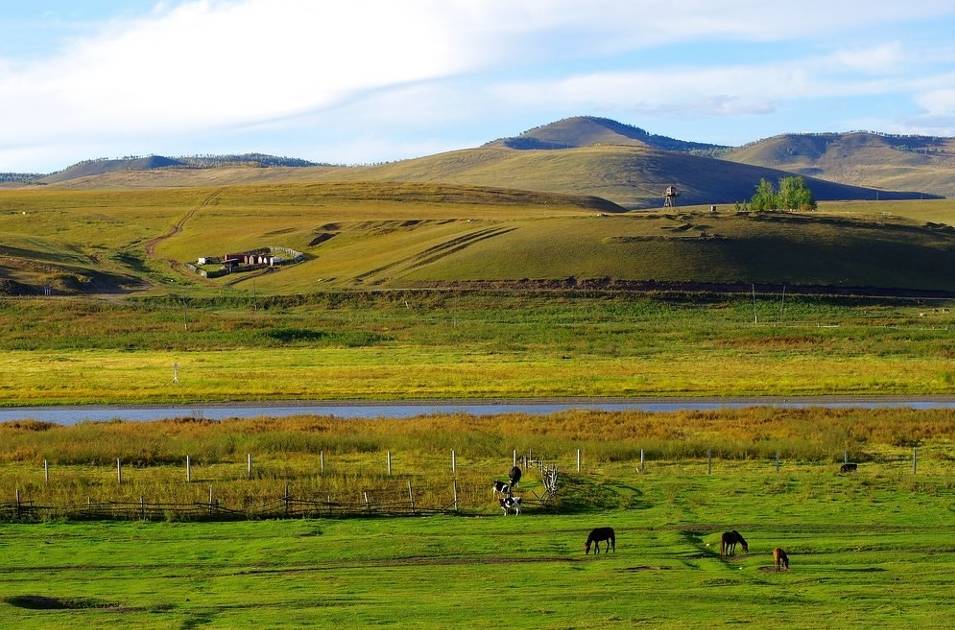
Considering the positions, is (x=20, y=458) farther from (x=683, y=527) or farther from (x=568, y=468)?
(x=683, y=527)

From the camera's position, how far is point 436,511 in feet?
121

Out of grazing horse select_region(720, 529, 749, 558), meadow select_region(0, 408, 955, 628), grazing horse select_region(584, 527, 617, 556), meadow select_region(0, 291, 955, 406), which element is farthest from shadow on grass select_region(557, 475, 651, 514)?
meadow select_region(0, 291, 955, 406)

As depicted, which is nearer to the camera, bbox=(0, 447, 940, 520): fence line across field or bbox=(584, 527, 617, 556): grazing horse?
bbox=(584, 527, 617, 556): grazing horse

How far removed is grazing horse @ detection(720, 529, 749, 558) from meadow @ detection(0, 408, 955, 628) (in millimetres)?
329

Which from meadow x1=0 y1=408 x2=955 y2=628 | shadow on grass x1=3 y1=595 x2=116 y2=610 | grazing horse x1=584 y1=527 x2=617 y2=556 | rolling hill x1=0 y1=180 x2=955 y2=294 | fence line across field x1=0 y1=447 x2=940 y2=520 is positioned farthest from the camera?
rolling hill x1=0 y1=180 x2=955 y2=294

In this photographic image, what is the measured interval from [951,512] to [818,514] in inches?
156

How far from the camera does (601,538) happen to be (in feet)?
102

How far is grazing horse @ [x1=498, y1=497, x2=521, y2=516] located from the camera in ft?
120

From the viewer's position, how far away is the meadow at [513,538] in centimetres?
2627

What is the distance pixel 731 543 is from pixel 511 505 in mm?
7911

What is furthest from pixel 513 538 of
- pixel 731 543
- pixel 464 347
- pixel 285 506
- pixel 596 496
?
pixel 464 347

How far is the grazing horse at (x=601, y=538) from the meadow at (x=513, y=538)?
0.35 m

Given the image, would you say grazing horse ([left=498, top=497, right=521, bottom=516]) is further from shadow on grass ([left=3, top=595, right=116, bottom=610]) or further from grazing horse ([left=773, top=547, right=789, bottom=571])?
shadow on grass ([left=3, top=595, right=116, bottom=610])

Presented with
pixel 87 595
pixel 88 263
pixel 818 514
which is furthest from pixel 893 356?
pixel 88 263
